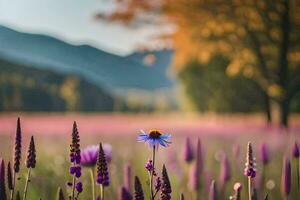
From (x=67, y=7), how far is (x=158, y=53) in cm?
876

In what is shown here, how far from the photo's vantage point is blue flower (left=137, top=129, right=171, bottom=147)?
2.08m

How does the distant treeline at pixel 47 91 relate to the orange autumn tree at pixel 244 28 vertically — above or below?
above

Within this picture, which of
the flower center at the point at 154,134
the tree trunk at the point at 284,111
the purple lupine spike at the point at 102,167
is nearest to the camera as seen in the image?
the purple lupine spike at the point at 102,167

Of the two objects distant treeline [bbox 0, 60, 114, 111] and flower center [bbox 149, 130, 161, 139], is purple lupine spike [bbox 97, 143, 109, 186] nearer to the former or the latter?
flower center [bbox 149, 130, 161, 139]

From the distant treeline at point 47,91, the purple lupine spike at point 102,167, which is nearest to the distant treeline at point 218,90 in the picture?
the purple lupine spike at point 102,167

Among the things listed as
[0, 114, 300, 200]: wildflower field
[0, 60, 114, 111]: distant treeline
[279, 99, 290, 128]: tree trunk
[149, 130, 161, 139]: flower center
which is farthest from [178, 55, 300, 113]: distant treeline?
[0, 60, 114, 111]: distant treeline

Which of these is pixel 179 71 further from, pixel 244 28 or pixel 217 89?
pixel 244 28

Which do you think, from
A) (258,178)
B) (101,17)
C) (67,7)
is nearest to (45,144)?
(67,7)

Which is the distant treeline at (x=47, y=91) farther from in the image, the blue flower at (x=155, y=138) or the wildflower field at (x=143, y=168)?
the blue flower at (x=155, y=138)

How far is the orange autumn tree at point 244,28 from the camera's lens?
42.4 ft

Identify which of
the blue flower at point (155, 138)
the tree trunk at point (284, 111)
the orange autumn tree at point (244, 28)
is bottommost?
Answer: the blue flower at point (155, 138)

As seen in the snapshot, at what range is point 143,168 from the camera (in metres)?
4.86

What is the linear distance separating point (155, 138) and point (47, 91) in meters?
75.4

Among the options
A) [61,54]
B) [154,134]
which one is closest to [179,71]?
[61,54]
